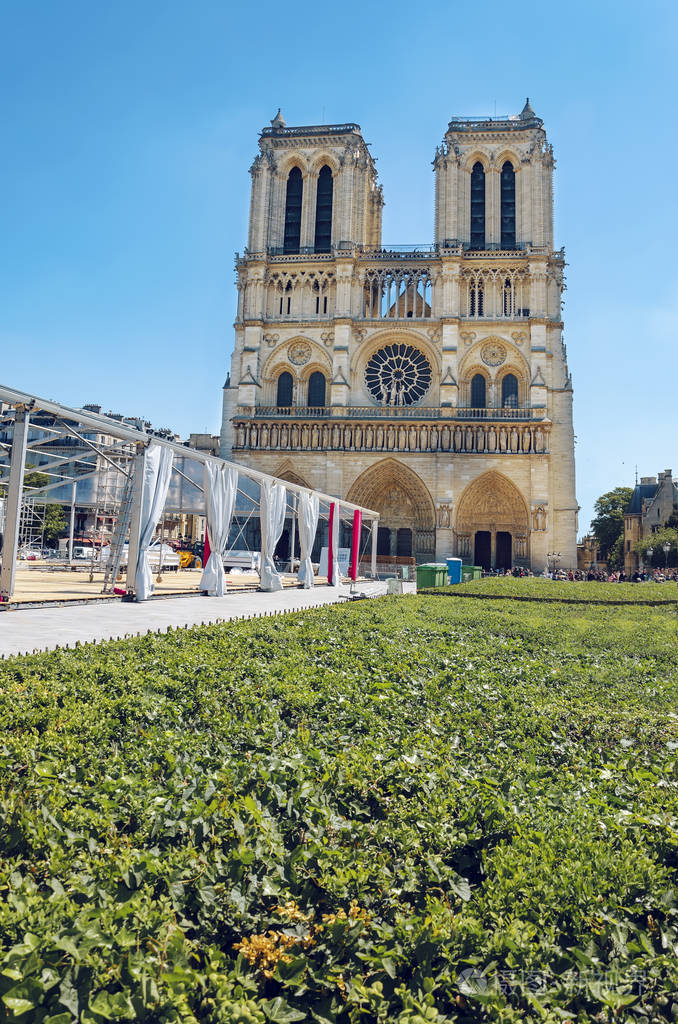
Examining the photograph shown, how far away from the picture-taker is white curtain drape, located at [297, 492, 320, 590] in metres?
22.4

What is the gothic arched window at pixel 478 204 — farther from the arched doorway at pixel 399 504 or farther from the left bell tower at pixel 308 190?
the arched doorway at pixel 399 504

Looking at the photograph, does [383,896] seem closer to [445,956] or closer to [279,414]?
[445,956]

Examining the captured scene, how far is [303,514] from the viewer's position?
22391 millimetres

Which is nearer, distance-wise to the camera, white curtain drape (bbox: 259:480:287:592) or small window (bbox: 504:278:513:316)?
white curtain drape (bbox: 259:480:287:592)

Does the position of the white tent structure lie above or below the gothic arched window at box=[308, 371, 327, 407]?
below

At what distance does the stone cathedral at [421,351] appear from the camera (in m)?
36.5

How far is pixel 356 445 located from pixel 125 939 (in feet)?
117

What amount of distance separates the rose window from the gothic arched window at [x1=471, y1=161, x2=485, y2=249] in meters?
7.92

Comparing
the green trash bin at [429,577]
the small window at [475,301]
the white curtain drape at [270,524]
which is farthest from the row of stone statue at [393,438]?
the white curtain drape at [270,524]

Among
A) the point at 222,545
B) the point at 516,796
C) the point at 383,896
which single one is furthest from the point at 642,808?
the point at 222,545

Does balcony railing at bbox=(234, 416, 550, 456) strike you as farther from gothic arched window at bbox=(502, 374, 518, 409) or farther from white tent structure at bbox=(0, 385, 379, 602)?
white tent structure at bbox=(0, 385, 379, 602)

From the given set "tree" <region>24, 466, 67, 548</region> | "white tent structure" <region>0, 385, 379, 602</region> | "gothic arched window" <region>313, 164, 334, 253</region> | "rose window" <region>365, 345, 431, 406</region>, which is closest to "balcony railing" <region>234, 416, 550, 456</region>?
"rose window" <region>365, 345, 431, 406</region>

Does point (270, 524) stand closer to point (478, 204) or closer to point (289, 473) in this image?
point (289, 473)

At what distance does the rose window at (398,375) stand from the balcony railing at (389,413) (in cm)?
149
